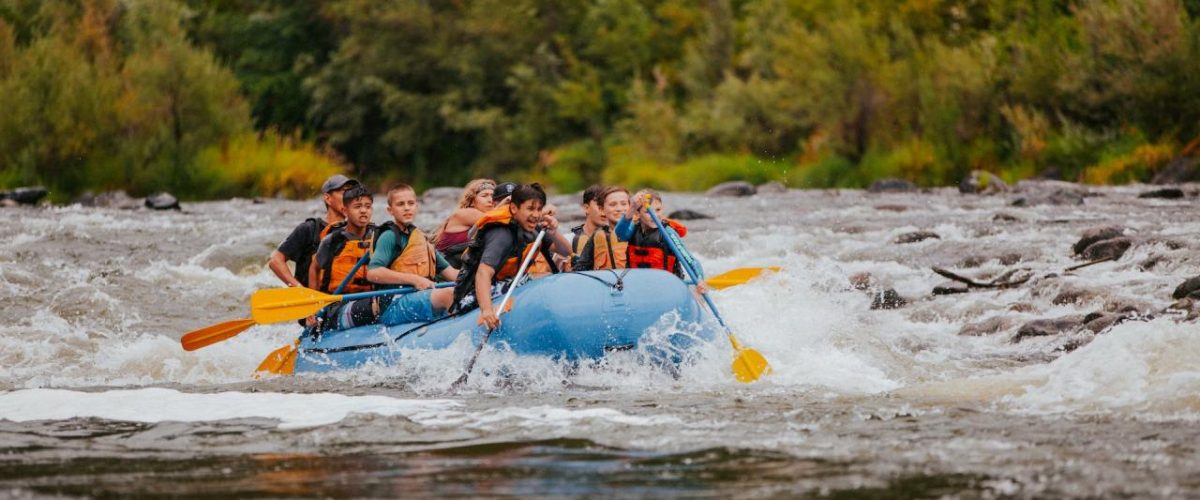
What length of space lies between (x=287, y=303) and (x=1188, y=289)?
17.3 feet

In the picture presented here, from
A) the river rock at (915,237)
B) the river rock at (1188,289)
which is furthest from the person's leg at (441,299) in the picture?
the river rock at (915,237)

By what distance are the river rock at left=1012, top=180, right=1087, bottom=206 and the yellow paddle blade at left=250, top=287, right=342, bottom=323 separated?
32.9ft

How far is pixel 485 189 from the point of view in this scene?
9.17 meters

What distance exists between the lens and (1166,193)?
1638 centimetres

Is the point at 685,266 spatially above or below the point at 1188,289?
above

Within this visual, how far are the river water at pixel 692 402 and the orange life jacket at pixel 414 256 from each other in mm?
654

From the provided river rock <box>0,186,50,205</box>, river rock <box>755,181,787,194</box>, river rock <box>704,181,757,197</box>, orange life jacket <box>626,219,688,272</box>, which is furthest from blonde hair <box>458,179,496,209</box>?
river rock <box>755,181,787,194</box>

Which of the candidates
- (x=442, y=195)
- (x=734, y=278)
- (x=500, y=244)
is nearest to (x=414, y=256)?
(x=500, y=244)

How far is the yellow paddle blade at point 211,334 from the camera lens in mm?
8867

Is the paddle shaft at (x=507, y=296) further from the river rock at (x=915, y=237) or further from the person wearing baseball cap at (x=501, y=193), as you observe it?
the river rock at (x=915, y=237)

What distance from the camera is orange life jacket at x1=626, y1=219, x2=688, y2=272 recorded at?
8352mm

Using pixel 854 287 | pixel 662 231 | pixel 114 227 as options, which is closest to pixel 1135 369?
pixel 662 231

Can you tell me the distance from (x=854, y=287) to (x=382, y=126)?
94.4 ft

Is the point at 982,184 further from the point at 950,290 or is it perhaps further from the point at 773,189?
the point at 950,290
